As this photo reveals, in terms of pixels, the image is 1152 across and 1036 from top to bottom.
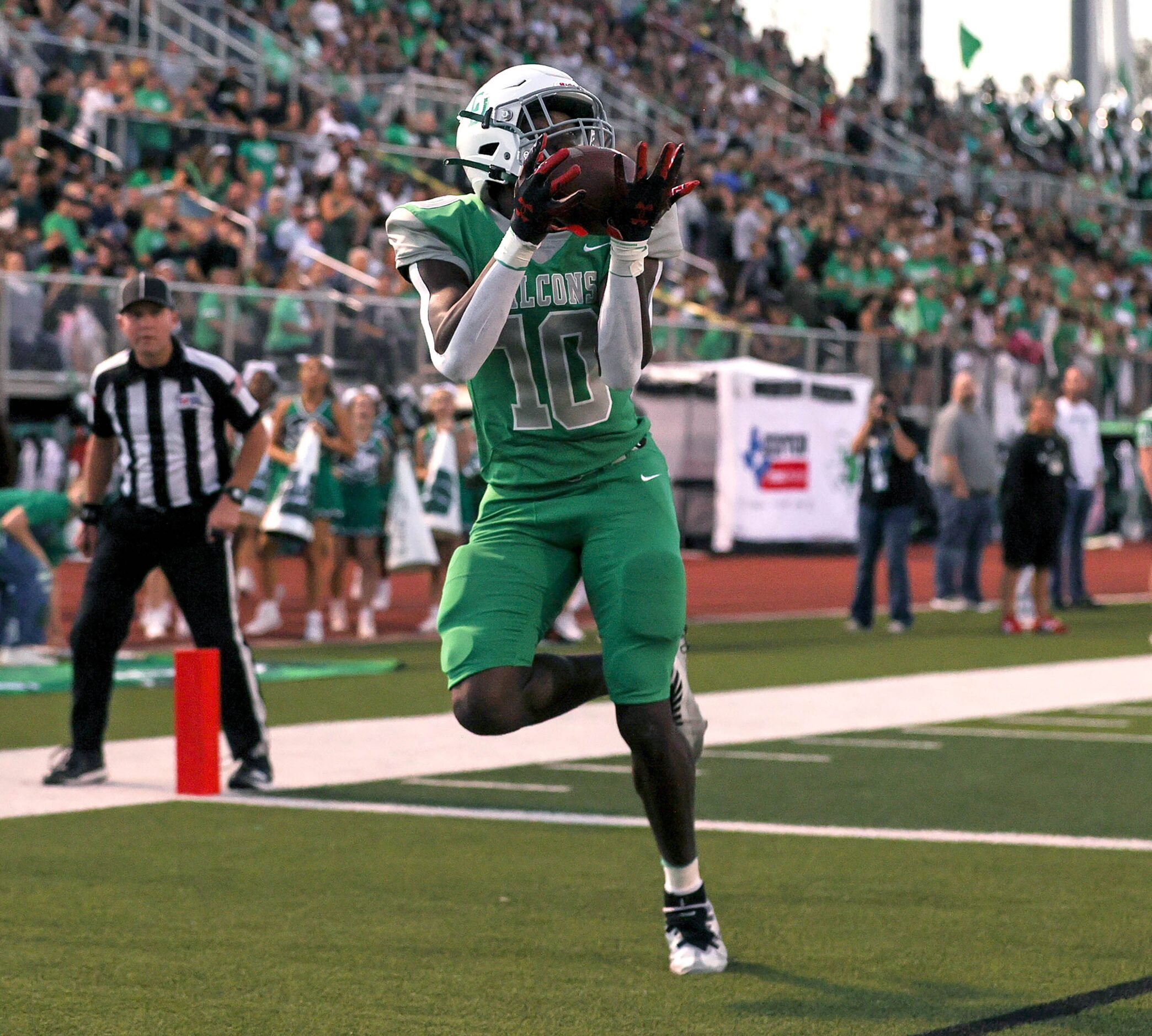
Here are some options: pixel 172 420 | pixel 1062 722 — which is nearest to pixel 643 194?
pixel 172 420

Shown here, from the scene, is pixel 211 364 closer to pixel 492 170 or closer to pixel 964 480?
pixel 492 170

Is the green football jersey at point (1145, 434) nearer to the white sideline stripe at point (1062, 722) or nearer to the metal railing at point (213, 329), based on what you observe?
the white sideline stripe at point (1062, 722)

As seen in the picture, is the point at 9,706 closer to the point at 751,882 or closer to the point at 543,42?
the point at 751,882

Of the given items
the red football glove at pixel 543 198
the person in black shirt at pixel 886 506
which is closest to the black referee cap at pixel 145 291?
the red football glove at pixel 543 198

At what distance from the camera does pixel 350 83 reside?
25.4 m

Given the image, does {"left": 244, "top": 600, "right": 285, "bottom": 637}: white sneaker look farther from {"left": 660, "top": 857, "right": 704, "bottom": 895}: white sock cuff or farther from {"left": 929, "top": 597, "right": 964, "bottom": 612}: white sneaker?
{"left": 660, "top": 857, "right": 704, "bottom": 895}: white sock cuff

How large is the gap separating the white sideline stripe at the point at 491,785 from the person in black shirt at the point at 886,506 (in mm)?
8066

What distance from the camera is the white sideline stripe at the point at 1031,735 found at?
9438 millimetres

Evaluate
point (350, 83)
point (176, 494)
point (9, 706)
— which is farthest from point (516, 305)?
point (350, 83)

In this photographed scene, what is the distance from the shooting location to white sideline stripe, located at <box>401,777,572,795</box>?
7820 millimetres

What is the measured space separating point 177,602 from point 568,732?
2.34 metres

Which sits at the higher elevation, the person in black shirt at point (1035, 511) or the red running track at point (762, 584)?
the person in black shirt at point (1035, 511)

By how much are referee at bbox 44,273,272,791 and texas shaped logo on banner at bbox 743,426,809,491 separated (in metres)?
13.8

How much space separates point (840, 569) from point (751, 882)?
56.7 feet
